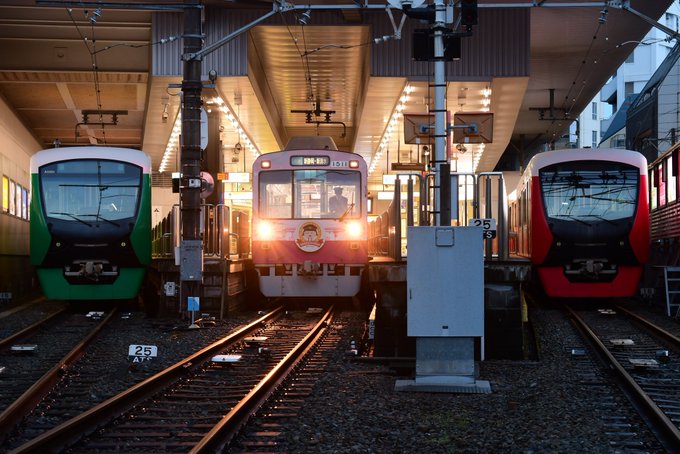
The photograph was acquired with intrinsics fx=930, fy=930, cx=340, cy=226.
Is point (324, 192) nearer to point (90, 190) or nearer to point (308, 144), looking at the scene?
point (308, 144)

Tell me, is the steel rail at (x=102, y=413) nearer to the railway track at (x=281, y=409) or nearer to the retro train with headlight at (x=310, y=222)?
the railway track at (x=281, y=409)

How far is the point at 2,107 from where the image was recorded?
25719 millimetres

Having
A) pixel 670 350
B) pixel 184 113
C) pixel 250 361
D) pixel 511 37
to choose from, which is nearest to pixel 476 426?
pixel 250 361

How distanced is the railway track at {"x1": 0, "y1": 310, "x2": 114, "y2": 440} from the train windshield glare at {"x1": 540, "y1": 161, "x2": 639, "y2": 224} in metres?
8.77

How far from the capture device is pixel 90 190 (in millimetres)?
18094

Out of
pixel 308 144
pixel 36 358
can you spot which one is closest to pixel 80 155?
pixel 308 144

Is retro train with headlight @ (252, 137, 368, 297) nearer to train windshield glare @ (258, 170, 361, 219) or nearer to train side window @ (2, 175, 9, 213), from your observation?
train windshield glare @ (258, 170, 361, 219)

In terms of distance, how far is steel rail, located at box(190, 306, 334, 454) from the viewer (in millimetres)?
6328

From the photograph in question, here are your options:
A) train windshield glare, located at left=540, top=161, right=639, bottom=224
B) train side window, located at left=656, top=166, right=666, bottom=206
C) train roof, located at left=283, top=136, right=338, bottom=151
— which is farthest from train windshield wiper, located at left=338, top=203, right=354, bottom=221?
train side window, located at left=656, top=166, right=666, bottom=206

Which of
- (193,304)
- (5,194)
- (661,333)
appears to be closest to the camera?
(661,333)

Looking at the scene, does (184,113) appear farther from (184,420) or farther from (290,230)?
(184,420)

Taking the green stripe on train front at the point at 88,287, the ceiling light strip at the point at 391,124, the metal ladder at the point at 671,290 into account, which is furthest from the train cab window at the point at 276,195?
the metal ladder at the point at 671,290

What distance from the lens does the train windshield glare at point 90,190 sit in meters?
18.0

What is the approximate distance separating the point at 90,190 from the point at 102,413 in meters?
11.5
